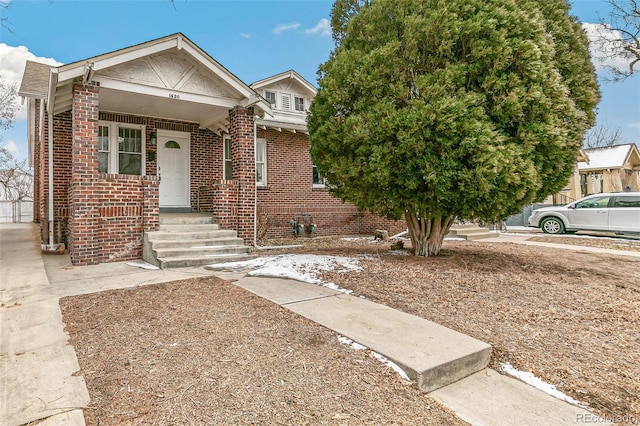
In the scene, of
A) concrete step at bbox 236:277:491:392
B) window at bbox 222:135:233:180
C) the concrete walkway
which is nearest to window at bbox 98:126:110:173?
window at bbox 222:135:233:180

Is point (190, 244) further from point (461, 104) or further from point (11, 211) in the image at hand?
point (11, 211)

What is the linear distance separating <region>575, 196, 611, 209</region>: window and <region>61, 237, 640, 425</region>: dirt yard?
9565 mm

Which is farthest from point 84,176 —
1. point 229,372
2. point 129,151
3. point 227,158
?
point 229,372

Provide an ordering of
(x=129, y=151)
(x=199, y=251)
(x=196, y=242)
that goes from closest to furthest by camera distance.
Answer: (x=199, y=251), (x=196, y=242), (x=129, y=151)

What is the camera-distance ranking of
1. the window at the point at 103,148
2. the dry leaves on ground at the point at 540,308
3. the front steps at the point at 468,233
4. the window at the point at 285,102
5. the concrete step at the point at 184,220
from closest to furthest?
1. the dry leaves on ground at the point at 540,308
2. the concrete step at the point at 184,220
3. the window at the point at 103,148
4. the front steps at the point at 468,233
5. the window at the point at 285,102

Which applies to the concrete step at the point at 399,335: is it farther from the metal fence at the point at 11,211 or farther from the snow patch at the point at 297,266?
the metal fence at the point at 11,211

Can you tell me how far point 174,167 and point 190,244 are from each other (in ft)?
12.1

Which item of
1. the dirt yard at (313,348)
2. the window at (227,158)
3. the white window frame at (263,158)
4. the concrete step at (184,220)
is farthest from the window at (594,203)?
the concrete step at (184,220)

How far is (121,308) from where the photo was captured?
4012mm

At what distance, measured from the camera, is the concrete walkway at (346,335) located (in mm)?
2256

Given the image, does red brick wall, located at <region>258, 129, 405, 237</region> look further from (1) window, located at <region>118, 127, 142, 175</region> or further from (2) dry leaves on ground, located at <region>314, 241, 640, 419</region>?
(2) dry leaves on ground, located at <region>314, 241, 640, 419</region>

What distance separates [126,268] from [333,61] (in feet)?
17.7

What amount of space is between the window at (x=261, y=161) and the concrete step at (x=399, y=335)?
7.11 metres

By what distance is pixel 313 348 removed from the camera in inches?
116
